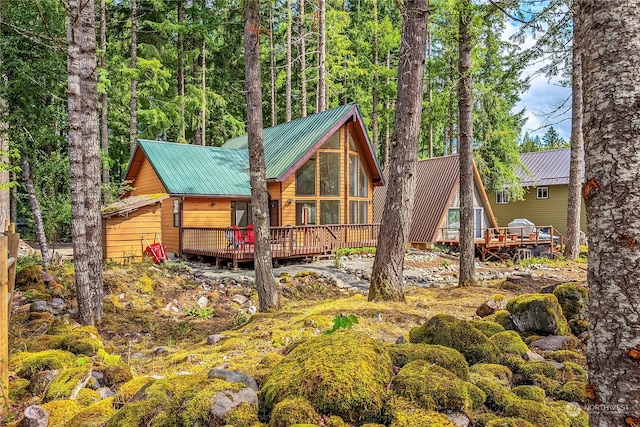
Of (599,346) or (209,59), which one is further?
(209,59)

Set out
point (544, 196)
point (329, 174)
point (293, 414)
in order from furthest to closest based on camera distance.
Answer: point (544, 196), point (329, 174), point (293, 414)

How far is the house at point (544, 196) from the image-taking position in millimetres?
26391

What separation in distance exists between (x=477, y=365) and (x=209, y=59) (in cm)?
2949

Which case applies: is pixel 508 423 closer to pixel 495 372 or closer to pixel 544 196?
pixel 495 372

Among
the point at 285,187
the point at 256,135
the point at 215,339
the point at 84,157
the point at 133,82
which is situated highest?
the point at 133,82

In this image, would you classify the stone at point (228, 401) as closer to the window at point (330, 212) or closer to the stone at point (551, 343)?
the stone at point (551, 343)

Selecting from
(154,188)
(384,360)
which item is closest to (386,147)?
(154,188)

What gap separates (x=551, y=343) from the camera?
397cm

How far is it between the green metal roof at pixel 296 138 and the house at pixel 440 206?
436cm

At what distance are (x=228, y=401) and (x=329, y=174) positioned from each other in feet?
51.3

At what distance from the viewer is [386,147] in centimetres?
2938

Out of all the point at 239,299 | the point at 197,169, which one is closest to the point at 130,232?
the point at 197,169

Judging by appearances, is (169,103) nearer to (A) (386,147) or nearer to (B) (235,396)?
(A) (386,147)

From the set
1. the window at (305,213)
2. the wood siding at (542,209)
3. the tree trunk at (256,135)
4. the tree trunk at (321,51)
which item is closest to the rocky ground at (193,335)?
the tree trunk at (256,135)
